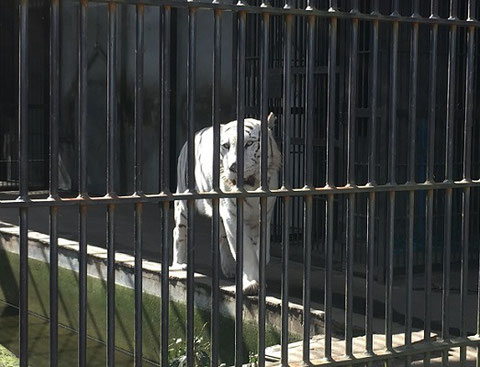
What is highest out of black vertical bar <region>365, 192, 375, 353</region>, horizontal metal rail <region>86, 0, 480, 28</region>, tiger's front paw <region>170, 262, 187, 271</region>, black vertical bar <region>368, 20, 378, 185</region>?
horizontal metal rail <region>86, 0, 480, 28</region>

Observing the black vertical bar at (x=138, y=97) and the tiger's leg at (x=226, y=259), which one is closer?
the black vertical bar at (x=138, y=97)

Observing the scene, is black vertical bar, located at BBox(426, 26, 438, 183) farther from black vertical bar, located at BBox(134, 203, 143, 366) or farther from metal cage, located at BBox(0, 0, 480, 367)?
black vertical bar, located at BBox(134, 203, 143, 366)

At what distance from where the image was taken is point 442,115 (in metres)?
7.88

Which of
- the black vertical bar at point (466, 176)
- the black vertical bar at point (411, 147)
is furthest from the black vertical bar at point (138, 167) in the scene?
the black vertical bar at point (466, 176)

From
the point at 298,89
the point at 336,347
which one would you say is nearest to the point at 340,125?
the point at 298,89

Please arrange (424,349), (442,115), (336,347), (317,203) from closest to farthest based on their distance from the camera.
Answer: (424,349) < (336,347) < (442,115) < (317,203)

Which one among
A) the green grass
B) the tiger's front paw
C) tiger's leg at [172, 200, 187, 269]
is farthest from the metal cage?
tiger's leg at [172, 200, 187, 269]

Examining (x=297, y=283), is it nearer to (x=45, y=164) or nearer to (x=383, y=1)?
(x=383, y=1)

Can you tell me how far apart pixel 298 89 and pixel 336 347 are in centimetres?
467

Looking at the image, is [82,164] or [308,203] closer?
[82,164]

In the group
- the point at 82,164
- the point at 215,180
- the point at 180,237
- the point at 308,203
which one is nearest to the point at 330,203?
the point at 308,203

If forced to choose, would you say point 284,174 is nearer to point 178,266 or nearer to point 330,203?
point 330,203

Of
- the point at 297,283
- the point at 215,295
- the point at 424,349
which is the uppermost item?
the point at 215,295

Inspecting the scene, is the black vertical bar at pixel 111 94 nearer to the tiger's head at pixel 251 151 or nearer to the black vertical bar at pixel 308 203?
the black vertical bar at pixel 308 203
